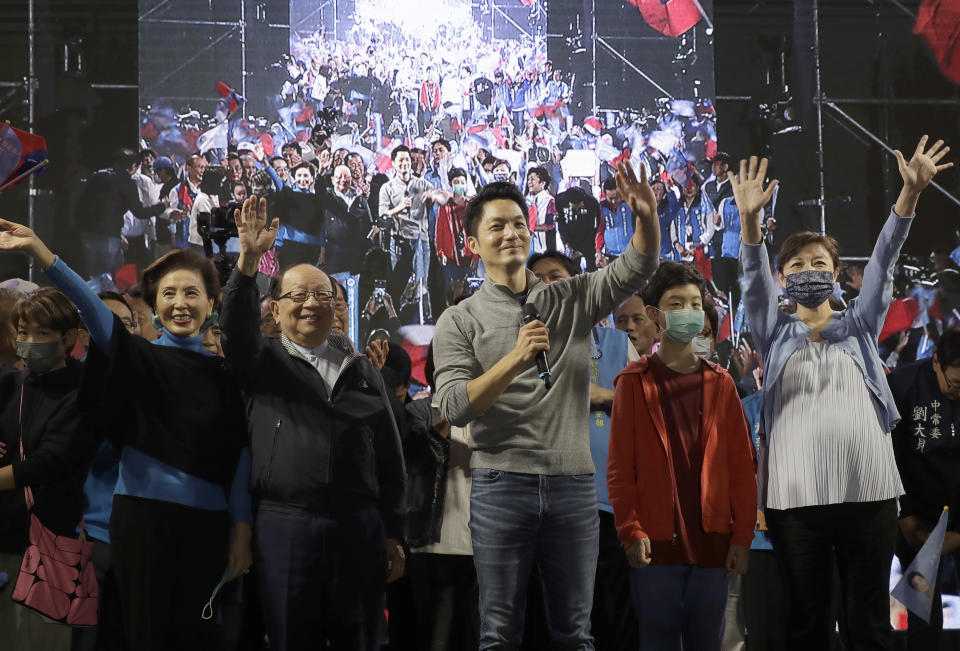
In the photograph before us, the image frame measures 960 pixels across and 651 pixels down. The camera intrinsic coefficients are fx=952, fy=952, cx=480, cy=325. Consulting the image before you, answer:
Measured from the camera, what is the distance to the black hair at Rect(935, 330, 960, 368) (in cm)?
374

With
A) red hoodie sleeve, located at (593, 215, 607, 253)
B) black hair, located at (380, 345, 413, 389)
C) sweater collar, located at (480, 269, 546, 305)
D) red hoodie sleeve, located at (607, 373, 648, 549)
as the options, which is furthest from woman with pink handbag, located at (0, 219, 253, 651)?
red hoodie sleeve, located at (593, 215, 607, 253)

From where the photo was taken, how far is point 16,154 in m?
3.17

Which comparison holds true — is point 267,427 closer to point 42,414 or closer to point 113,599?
point 113,599

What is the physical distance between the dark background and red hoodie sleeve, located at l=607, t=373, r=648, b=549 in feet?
19.0

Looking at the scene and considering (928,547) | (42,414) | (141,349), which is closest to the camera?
(141,349)

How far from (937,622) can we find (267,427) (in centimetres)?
294

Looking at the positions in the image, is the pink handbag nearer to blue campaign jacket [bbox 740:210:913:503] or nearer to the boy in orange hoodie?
the boy in orange hoodie

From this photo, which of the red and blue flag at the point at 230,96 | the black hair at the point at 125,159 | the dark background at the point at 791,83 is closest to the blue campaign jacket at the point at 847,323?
the dark background at the point at 791,83

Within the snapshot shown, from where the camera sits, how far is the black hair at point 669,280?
9.62ft

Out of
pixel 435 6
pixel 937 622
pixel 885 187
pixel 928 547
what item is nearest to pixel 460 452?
pixel 928 547

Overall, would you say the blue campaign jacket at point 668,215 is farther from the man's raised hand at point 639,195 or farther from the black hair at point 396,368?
the man's raised hand at point 639,195

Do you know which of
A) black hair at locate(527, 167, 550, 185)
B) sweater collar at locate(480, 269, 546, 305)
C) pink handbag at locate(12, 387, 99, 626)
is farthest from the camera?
black hair at locate(527, 167, 550, 185)

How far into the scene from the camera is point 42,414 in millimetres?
2953

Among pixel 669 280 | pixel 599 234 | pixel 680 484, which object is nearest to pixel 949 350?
pixel 669 280
